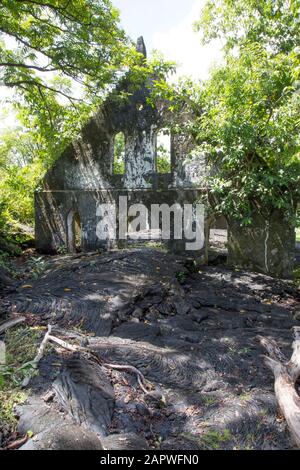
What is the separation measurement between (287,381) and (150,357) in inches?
67.5

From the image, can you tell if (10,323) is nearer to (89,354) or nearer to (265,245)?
(89,354)

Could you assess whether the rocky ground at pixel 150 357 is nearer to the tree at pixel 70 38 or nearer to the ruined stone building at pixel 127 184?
the ruined stone building at pixel 127 184

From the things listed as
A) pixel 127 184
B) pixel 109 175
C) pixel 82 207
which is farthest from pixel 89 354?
pixel 82 207

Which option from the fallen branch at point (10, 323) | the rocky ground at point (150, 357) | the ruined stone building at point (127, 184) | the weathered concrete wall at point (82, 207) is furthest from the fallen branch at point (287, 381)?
the weathered concrete wall at point (82, 207)

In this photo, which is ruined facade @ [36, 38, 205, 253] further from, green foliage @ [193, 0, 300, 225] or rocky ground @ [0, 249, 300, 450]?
rocky ground @ [0, 249, 300, 450]

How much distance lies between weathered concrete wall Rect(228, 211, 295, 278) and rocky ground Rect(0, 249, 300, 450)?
1167 millimetres

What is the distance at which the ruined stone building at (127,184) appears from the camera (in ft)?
34.7

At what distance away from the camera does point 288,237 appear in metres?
10.2

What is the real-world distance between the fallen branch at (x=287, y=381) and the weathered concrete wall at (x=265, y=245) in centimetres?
521

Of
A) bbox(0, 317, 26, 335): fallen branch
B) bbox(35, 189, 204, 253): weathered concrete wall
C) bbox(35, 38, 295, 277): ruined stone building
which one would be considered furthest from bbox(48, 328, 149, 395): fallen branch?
bbox(35, 189, 204, 253): weathered concrete wall

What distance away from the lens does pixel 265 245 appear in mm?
10477
